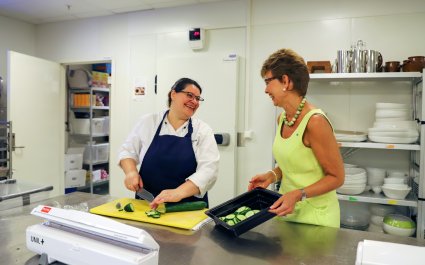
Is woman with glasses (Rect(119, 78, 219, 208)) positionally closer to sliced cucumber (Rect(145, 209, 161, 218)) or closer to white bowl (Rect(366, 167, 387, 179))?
sliced cucumber (Rect(145, 209, 161, 218))

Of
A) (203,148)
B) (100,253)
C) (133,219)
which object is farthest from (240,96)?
(100,253)

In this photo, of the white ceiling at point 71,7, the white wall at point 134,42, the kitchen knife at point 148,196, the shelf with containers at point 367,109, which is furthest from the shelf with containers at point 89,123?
the kitchen knife at point 148,196

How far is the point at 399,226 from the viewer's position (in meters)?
2.50

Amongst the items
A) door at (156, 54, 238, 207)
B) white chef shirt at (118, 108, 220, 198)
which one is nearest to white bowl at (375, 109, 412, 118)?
door at (156, 54, 238, 207)

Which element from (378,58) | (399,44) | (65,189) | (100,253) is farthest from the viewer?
(65,189)

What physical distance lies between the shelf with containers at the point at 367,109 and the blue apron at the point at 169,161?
1373 mm

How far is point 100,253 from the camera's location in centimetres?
92

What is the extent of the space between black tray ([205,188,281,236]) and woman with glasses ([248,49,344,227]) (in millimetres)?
98

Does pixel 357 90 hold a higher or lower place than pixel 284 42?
lower

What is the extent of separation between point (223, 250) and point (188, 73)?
7.91 feet

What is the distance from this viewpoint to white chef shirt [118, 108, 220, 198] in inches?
67.9

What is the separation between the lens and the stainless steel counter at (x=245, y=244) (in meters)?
1.10

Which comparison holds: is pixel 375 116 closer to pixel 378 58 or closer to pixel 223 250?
pixel 378 58

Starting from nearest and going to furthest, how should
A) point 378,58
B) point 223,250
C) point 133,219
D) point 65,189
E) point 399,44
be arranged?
point 223,250, point 133,219, point 378,58, point 399,44, point 65,189
